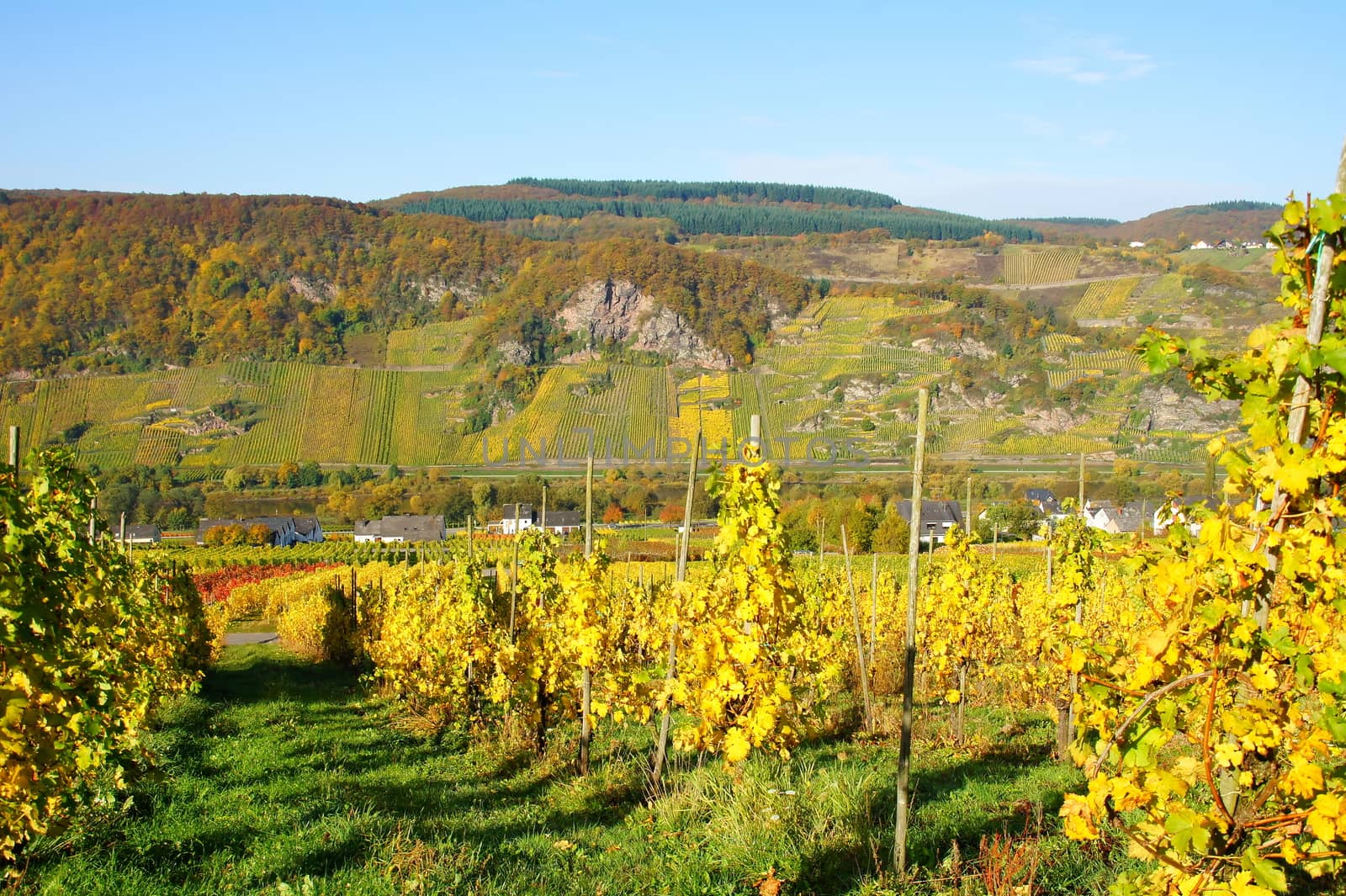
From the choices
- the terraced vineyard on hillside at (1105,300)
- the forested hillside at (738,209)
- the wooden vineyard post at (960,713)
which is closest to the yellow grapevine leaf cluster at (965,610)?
the wooden vineyard post at (960,713)

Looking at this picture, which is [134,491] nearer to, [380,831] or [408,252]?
[380,831]

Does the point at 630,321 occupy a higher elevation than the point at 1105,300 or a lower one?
lower

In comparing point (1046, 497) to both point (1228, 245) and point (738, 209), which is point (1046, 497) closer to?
point (1228, 245)

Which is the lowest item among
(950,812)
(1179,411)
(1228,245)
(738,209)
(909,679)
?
(1179,411)

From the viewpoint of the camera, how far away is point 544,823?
22.4 ft

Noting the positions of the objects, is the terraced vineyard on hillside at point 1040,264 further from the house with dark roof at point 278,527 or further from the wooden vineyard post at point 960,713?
the wooden vineyard post at point 960,713

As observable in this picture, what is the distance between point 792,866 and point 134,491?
75503 mm

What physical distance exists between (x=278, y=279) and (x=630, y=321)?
52140 millimetres

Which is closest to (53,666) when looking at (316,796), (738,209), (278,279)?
(316,796)

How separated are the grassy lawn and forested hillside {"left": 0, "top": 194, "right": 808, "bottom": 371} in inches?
4259

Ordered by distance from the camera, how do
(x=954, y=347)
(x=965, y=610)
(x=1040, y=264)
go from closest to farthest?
(x=965, y=610) < (x=954, y=347) < (x=1040, y=264)

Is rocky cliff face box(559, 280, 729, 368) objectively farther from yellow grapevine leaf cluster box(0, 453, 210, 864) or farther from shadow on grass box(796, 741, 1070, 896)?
yellow grapevine leaf cluster box(0, 453, 210, 864)

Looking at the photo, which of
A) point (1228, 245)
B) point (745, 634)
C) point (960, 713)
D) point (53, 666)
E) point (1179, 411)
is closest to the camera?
point (53, 666)

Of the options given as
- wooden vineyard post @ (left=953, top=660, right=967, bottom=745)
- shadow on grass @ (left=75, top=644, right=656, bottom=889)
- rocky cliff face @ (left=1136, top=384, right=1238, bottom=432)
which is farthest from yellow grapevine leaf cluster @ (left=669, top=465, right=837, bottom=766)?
rocky cliff face @ (left=1136, top=384, right=1238, bottom=432)
